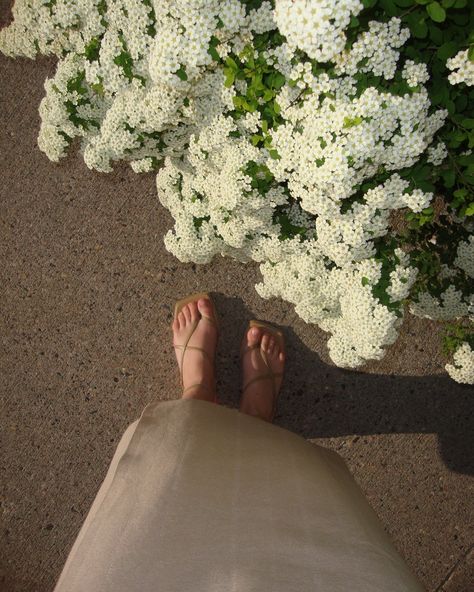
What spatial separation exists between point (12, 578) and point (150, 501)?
1924 mm

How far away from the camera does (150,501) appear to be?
1685mm

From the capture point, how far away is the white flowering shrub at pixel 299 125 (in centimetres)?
125

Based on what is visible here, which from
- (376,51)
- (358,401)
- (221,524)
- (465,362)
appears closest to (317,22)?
(376,51)

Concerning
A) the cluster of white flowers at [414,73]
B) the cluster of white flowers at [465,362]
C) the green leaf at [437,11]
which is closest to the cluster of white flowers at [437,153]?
the cluster of white flowers at [414,73]

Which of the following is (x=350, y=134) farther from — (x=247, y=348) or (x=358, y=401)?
(x=358, y=401)

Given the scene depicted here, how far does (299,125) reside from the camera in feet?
4.69

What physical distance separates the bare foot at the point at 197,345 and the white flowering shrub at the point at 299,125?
0.69 metres

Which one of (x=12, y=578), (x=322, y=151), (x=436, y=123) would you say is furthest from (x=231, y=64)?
(x=12, y=578)

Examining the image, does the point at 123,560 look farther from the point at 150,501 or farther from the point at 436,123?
the point at 436,123

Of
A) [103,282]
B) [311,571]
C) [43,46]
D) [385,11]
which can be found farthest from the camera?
[103,282]

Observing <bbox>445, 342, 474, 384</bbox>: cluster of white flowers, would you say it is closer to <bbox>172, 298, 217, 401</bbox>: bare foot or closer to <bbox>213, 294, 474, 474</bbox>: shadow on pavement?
<bbox>213, 294, 474, 474</bbox>: shadow on pavement

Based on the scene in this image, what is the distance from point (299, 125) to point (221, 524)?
117cm

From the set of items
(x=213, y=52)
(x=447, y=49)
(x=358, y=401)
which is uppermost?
(x=447, y=49)

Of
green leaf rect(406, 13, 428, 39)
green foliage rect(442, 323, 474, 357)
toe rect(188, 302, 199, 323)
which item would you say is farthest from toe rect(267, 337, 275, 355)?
green leaf rect(406, 13, 428, 39)
